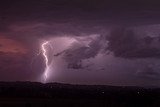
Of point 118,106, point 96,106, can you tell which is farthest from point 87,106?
point 118,106

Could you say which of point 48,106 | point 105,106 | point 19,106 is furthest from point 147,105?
Answer: point 19,106

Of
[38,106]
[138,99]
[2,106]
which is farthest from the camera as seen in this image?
[138,99]

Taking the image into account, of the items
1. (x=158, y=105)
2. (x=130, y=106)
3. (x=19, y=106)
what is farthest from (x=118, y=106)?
(x=19, y=106)

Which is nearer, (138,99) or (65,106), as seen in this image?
(65,106)

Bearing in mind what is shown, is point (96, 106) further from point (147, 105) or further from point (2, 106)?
point (2, 106)

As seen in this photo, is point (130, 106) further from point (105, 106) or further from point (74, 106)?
A: point (74, 106)

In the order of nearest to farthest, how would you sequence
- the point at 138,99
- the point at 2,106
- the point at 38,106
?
the point at 2,106 → the point at 38,106 → the point at 138,99

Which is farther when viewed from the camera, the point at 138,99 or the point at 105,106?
the point at 138,99

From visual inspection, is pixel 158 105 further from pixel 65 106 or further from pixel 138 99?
pixel 65 106
